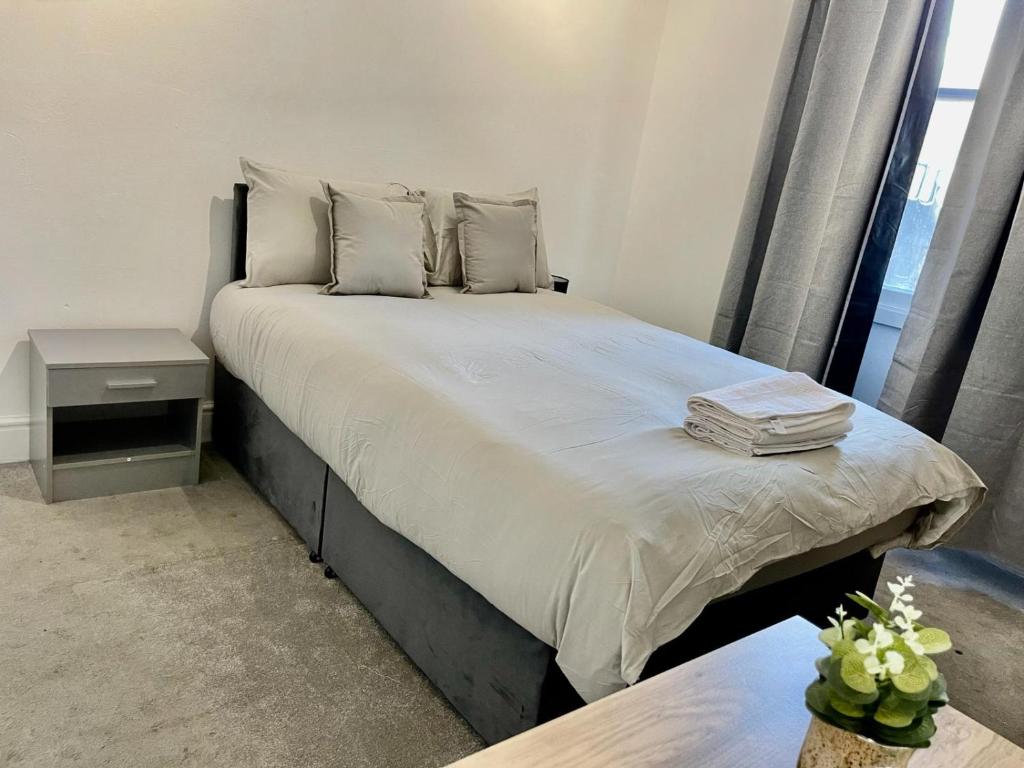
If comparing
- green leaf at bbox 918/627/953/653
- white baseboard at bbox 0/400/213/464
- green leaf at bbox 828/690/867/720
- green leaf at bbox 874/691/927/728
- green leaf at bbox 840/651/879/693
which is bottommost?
white baseboard at bbox 0/400/213/464

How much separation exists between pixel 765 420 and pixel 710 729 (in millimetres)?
794

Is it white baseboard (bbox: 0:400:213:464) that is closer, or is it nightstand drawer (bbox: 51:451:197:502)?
nightstand drawer (bbox: 51:451:197:502)

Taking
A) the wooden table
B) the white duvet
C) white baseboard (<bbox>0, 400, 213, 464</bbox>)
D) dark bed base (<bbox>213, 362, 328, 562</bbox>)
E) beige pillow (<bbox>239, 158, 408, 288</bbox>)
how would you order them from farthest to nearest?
beige pillow (<bbox>239, 158, 408, 288</bbox>) < white baseboard (<bbox>0, 400, 213, 464</bbox>) < dark bed base (<bbox>213, 362, 328, 562</bbox>) < the white duvet < the wooden table

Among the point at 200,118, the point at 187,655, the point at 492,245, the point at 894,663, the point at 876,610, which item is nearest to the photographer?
Result: the point at 894,663

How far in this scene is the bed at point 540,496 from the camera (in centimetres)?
129

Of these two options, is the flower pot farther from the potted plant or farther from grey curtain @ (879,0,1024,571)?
grey curtain @ (879,0,1024,571)

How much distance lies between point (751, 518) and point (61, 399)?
1.92m

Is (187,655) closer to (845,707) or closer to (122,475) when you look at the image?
(122,475)

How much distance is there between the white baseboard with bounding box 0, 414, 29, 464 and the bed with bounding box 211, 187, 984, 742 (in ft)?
2.51

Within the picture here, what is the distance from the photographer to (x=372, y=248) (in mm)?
2633

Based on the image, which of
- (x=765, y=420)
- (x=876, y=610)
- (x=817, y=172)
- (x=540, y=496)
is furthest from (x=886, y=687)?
(x=817, y=172)

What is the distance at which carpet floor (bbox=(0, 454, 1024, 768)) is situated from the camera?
148 centimetres

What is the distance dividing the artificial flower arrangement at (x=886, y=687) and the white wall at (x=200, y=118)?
2.54 metres

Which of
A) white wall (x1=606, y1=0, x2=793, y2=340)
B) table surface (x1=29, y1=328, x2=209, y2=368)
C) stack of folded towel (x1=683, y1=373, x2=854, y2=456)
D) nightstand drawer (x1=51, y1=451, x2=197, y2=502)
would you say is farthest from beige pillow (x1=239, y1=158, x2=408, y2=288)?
white wall (x1=606, y1=0, x2=793, y2=340)
